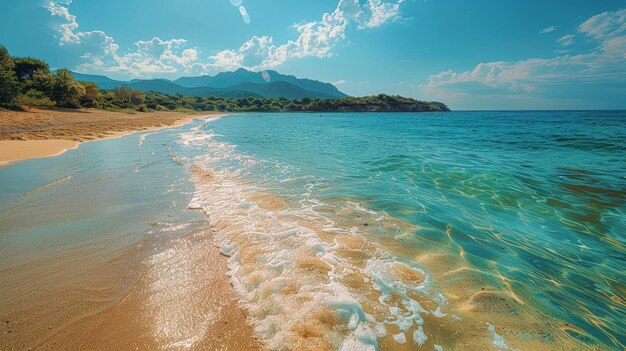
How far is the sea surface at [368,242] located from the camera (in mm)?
2891

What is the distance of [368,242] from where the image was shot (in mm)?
4727

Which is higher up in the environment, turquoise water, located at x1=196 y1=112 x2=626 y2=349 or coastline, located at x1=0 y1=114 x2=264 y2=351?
coastline, located at x1=0 y1=114 x2=264 y2=351

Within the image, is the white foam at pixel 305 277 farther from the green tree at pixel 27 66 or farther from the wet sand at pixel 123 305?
the green tree at pixel 27 66

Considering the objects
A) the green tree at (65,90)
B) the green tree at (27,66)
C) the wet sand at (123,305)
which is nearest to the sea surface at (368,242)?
the wet sand at (123,305)

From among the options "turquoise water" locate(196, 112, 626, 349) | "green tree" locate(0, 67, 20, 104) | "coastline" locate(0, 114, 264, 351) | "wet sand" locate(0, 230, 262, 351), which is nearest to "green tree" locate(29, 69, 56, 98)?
"green tree" locate(0, 67, 20, 104)

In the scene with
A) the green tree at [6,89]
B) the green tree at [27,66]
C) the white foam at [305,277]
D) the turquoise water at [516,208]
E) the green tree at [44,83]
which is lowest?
the turquoise water at [516,208]

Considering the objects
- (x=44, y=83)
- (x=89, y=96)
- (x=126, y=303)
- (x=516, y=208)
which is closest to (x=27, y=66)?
(x=89, y=96)

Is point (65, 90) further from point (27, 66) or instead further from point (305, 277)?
point (305, 277)

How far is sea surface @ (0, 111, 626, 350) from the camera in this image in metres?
2.89

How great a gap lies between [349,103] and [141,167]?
399 feet

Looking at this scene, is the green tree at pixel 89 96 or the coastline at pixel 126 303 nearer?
the coastline at pixel 126 303

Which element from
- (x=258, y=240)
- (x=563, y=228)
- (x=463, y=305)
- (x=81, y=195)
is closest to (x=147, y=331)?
(x=258, y=240)

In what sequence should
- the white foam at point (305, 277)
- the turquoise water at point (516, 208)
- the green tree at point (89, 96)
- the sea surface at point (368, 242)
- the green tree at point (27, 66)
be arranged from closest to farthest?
the white foam at point (305, 277), the sea surface at point (368, 242), the turquoise water at point (516, 208), the green tree at point (89, 96), the green tree at point (27, 66)

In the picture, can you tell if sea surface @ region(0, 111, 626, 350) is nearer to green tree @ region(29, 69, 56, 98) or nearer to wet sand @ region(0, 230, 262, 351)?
wet sand @ region(0, 230, 262, 351)
